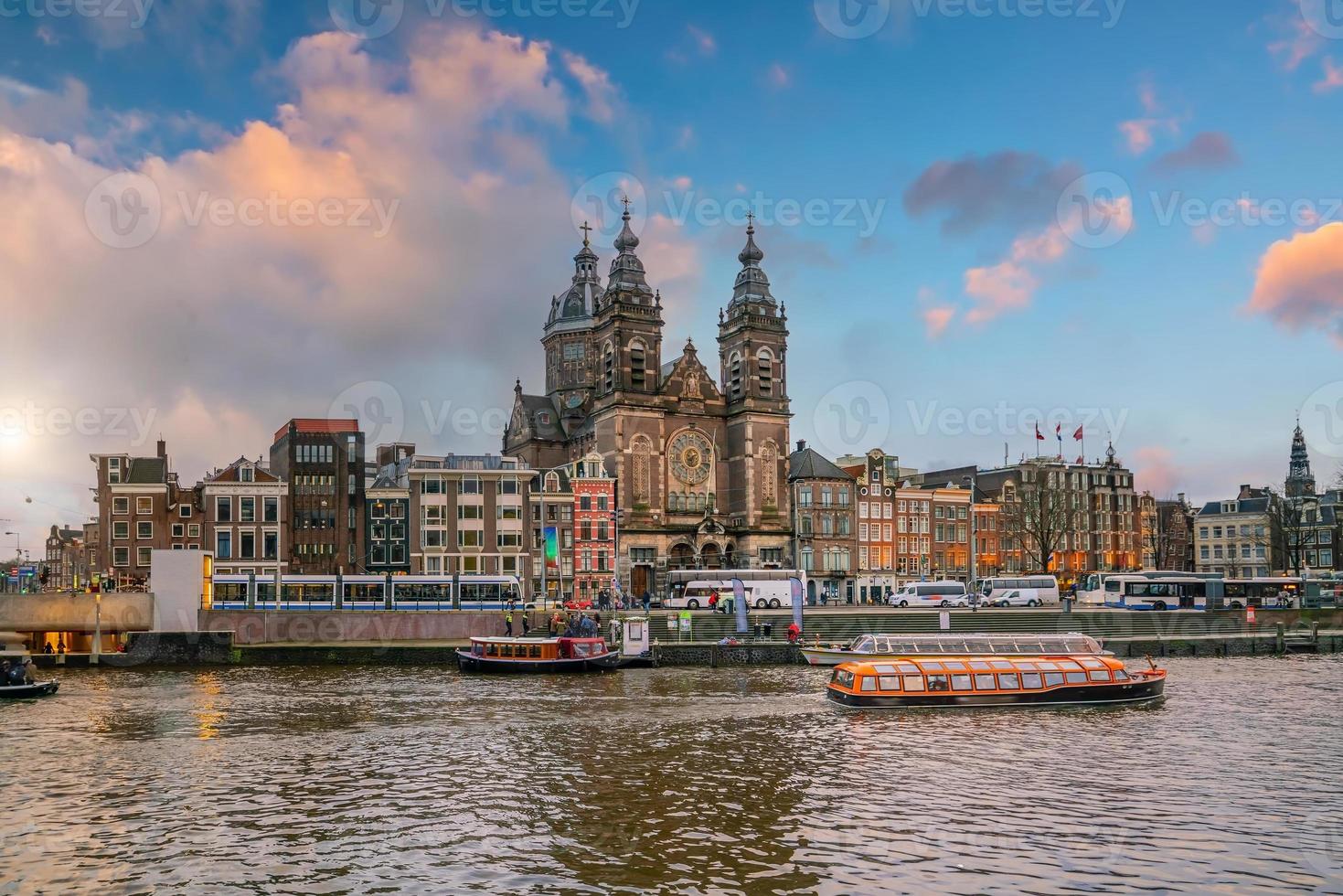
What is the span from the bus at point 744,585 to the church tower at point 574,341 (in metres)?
40.0

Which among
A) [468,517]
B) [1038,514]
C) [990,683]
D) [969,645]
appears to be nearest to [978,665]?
[990,683]

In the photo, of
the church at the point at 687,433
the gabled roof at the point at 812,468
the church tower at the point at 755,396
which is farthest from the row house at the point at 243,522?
the gabled roof at the point at 812,468

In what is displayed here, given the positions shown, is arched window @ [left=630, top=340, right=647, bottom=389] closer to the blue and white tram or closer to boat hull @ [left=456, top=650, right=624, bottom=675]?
the blue and white tram

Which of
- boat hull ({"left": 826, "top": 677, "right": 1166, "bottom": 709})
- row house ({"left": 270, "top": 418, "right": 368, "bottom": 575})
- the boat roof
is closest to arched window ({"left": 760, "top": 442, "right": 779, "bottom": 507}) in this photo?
row house ({"left": 270, "top": 418, "right": 368, "bottom": 575})

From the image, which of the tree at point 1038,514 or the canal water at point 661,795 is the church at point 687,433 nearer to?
the tree at point 1038,514

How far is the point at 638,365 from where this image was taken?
122 m

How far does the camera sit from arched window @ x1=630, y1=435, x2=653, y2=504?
117500 mm

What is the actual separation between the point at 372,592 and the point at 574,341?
2388 inches

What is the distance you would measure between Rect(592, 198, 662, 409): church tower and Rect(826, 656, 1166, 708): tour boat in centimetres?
6952

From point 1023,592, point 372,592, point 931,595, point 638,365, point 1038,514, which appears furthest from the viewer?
point 1038,514

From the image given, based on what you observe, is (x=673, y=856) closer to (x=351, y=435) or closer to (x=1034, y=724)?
(x=1034, y=724)

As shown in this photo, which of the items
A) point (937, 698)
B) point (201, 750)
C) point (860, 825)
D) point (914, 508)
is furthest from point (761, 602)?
point (860, 825)

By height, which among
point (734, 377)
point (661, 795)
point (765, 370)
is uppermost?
point (765, 370)

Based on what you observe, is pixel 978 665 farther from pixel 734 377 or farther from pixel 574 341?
pixel 574 341
